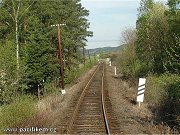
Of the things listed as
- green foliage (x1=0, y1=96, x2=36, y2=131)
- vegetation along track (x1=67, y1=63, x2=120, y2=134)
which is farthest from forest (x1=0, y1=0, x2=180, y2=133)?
vegetation along track (x1=67, y1=63, x2=120, y2=134)

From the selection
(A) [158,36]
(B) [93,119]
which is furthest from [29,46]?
(B) [93,119]

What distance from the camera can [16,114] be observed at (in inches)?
529

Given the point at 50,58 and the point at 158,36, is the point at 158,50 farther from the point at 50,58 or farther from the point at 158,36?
the point at 50,58

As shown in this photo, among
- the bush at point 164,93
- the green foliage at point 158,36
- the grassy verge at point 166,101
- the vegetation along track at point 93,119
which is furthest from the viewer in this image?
the green foliage at point 158,36

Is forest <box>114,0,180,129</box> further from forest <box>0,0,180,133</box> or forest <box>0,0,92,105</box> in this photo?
forest <box>0,0,92,105</box>

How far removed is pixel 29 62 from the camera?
30.9 m

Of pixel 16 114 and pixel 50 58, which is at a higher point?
pixel 50 58

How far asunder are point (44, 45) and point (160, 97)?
53.8ft

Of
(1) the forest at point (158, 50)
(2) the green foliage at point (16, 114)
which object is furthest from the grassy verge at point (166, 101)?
(2) the green foliage at point (16, 114)

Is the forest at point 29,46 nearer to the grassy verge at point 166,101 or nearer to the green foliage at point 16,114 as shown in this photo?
the green foliage at point 16,114

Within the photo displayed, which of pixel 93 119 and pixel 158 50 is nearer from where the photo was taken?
pixel 93 119

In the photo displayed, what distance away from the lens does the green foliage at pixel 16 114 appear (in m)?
13.0

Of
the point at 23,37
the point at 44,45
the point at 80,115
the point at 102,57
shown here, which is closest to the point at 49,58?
the point at 44,45

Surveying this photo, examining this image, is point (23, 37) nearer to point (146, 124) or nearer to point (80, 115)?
point (80, 115)
